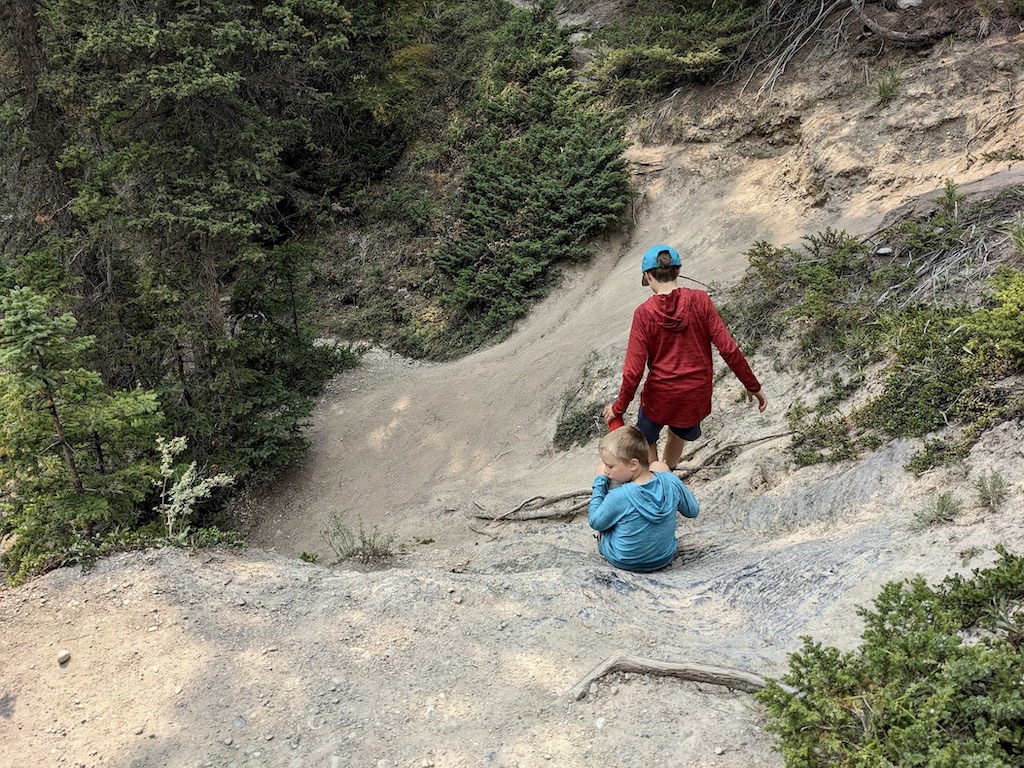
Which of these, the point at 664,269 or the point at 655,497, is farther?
the point at 664,269

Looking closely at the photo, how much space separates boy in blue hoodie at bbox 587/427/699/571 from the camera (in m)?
4.82

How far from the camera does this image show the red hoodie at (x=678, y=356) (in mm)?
5512

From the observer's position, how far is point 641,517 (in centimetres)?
499

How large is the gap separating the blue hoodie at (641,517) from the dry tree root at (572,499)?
7.40 ft

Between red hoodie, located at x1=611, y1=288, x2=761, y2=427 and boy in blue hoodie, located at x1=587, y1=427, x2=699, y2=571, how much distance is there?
691 mm

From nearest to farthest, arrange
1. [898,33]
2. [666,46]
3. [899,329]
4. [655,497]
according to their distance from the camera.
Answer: [655,497] → [899,329] → [898,33] → [666,46]

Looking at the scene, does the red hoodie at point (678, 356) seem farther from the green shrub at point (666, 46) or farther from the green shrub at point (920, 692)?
the green shrub at point (666, 46)

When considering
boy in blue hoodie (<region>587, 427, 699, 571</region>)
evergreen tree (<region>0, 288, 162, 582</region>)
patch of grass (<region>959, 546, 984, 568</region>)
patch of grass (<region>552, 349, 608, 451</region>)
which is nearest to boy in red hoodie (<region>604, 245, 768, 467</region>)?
Result: boy in blue hoodie (<region>587, 427, 699, 571</region>)

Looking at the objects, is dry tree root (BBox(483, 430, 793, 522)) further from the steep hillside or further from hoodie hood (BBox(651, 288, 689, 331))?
hoodie hood (BBox(651, 288, 689, 331))

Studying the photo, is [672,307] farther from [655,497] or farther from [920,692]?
[920,692]

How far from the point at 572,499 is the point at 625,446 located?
3.55m

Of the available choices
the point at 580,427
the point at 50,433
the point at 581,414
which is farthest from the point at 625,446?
the point at 581,414

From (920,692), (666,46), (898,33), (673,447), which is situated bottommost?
(673,447)

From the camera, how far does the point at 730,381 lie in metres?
9.17
